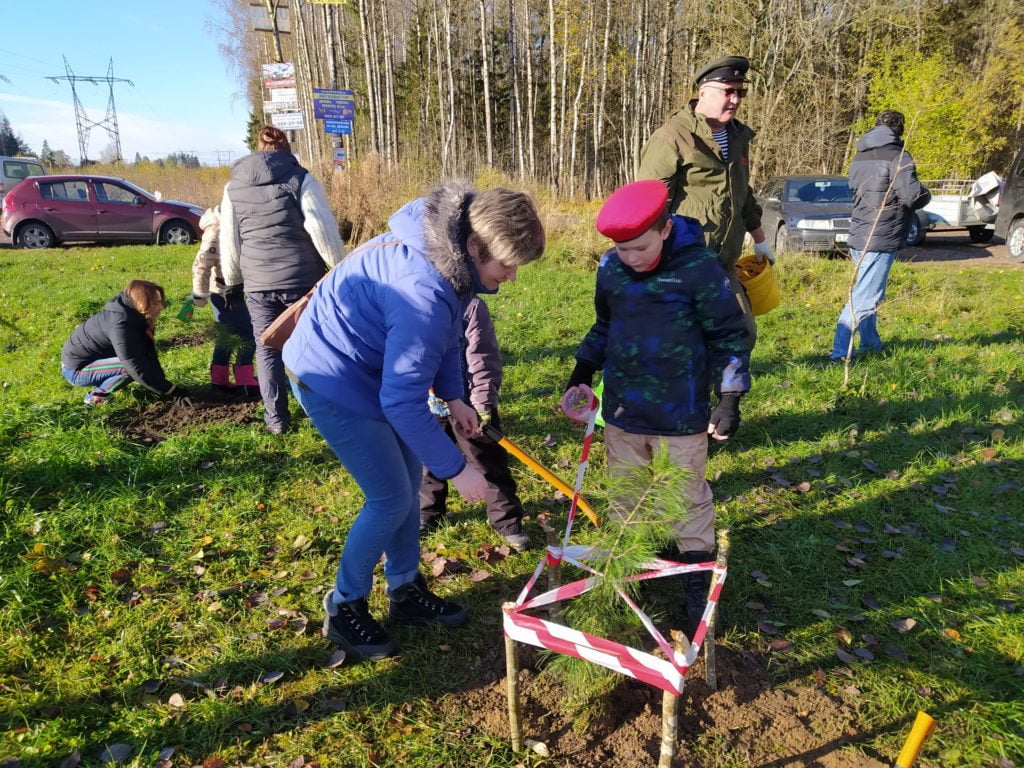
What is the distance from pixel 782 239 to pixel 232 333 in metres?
9.34

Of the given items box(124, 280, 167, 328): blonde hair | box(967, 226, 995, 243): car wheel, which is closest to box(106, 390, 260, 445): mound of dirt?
box(124, 280, 167, 328): blonde hair

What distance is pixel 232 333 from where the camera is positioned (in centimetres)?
479

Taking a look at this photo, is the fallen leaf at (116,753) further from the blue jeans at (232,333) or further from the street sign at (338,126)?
the street sign at (338,126)

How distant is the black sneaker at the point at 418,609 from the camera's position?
8.66 feet

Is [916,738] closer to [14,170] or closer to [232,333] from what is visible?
[232,333]

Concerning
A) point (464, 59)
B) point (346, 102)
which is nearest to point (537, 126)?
point (464, 59)

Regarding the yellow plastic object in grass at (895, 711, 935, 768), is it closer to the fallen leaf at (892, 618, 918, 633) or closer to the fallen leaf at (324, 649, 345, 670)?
the fallen leaf at (892, 618, 918, 633)

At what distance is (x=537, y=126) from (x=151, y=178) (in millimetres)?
18331

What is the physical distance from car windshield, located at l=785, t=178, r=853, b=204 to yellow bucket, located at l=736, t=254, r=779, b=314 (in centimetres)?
877

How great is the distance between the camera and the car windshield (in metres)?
11.1

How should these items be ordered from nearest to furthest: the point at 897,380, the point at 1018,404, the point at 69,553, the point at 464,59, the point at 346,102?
the point at 69,553, the point at 1018,404, the point at 897,380, the point at 346,102, the point at 464,59

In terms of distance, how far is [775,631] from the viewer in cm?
258

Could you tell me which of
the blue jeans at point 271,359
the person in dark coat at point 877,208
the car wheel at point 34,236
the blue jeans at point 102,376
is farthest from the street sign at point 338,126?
the person in dark coat at point 877,208

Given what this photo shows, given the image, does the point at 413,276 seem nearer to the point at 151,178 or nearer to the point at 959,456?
the point at 959,456
